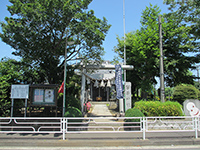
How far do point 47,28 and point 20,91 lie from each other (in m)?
4.67

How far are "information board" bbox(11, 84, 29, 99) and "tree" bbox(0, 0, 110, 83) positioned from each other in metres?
2.48

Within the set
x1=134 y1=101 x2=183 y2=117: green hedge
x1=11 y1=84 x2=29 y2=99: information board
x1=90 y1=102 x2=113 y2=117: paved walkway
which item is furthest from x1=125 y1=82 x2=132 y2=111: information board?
x1=11 y1=84 x2=29 y2=99: information board

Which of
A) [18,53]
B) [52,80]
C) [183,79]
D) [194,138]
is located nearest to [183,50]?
[183,79]

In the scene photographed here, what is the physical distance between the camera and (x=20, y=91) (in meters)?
9.68

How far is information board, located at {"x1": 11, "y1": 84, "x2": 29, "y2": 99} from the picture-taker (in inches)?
377

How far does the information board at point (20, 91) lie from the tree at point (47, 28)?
2.48 meters

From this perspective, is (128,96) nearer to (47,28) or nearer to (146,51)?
(146,51)

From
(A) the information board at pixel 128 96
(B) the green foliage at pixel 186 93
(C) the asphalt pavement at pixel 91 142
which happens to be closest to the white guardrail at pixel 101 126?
(C) the asphalt pavement at pixel 91 142

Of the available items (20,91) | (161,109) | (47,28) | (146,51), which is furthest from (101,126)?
(146,51)

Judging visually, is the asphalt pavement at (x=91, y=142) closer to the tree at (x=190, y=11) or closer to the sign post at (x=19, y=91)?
the sign post at (x=19, y=91)

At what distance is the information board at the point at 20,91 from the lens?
9.58 meters

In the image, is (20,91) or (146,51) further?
(146,51)

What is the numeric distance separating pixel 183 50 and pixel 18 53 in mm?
15461

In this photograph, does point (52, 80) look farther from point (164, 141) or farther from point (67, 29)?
point (164, 141)
